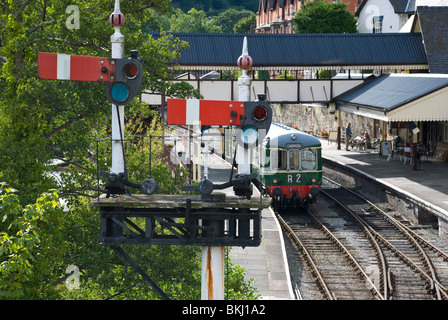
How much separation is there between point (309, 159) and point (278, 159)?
1.07 meters

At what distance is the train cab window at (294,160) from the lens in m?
24.1

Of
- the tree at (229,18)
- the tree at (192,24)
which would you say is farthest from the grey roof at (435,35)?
the tree at (229,18)

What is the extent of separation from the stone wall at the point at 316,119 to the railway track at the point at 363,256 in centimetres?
1824

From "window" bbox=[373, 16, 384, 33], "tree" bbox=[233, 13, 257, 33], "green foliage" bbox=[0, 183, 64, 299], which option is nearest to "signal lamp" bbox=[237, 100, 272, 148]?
"green foliage" bbox=[0, 183, 64, 299]

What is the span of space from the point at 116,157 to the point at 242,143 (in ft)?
4.89

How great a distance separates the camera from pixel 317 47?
33.2 metres

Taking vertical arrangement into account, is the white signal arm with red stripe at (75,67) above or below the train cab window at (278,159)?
above

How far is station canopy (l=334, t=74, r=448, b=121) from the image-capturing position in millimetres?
27578

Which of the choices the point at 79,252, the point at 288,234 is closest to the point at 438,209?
the point at 288,234

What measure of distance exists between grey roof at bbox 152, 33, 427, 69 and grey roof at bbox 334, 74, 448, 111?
121 cm

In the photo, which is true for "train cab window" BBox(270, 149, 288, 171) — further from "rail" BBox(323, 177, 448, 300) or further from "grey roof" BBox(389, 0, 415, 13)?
"grey roof" BBox(389, 0, 415, 13)

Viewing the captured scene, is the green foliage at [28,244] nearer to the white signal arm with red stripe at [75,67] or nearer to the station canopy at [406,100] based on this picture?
the white signal arm with red stripe at [75,67]

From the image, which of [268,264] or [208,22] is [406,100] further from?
[208,22]

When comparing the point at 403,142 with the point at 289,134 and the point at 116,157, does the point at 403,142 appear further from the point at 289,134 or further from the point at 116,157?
the point at 116,157
